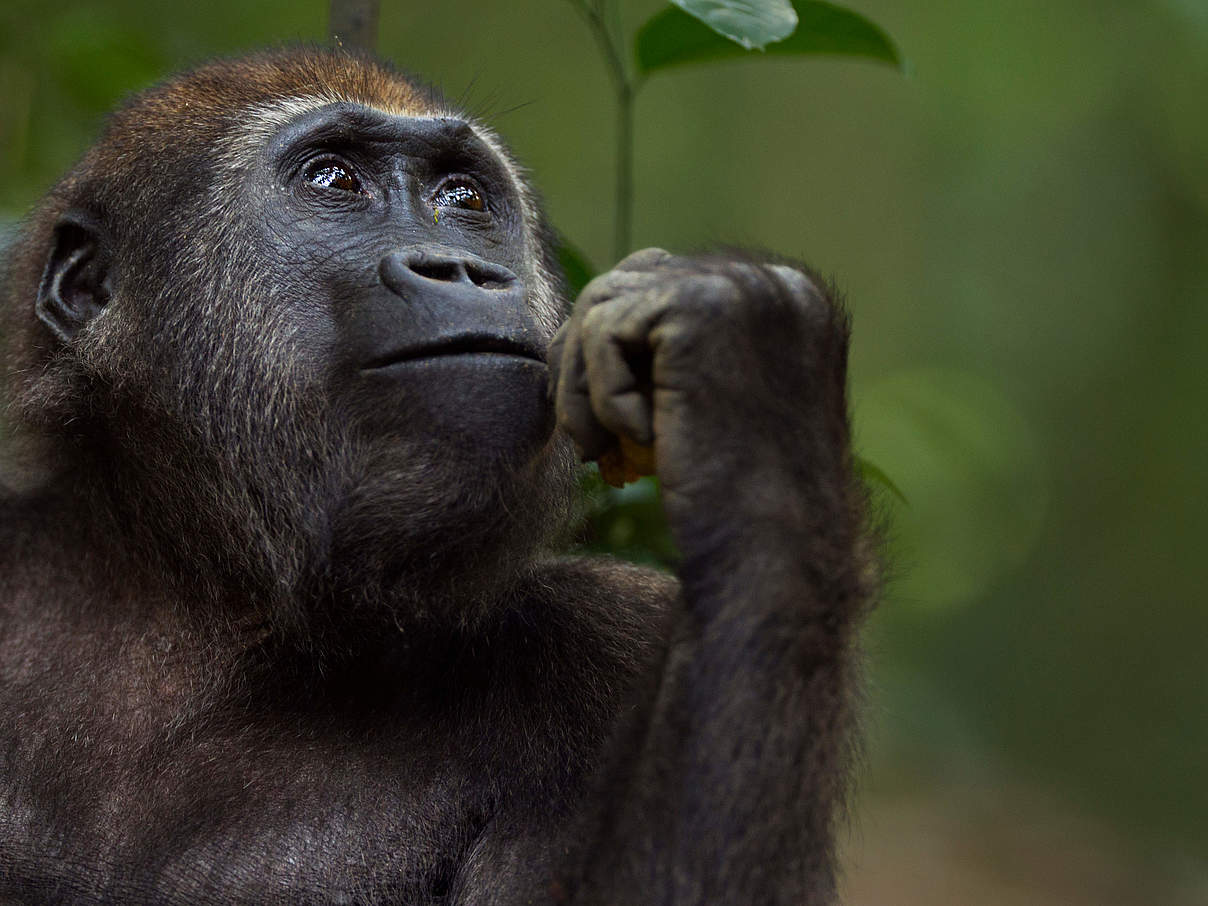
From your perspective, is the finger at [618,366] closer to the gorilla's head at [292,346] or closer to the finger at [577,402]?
the finger at [577,402]

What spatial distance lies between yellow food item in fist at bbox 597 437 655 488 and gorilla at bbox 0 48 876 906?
4 centimetres

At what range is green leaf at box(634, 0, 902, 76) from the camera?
3896 mm

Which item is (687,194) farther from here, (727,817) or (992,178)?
(727,817)

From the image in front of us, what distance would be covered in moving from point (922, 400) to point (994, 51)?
4.76 meters

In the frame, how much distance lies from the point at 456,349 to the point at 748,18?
114 cm

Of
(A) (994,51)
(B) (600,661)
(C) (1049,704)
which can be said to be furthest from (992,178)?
(B) (600,661)

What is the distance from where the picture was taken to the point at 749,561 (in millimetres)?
2395

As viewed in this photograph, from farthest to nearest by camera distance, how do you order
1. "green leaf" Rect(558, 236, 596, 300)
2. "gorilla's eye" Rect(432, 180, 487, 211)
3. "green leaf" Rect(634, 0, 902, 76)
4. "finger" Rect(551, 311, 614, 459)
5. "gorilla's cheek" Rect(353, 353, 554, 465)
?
"green leaf" Rect(558, 236, 596, 300), "green leaf" Rect(634, 0, 902, 76), "gorilla's eye" Rect(432, 180, 487, 211), "gorilla's cheek" Rect(353, 353, 554, 465), "finger" Rect(551, 311, 614, 459)

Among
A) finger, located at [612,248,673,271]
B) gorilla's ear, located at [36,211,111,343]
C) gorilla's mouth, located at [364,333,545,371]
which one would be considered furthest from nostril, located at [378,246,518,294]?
gorilla's ear, located at [36,211,111,343]

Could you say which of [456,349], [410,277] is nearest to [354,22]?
[410,277]

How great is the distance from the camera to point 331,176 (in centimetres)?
327

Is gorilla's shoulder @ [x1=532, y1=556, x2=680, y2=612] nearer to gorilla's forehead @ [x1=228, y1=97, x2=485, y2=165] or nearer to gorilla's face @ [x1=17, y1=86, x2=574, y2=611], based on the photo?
gorilla's face @ [x1=17, y1=86, x2=574, y2=611]

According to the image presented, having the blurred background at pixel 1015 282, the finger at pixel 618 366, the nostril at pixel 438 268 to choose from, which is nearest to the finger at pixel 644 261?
the finger at pixel 618 366

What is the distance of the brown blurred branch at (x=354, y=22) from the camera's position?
4.06 m
